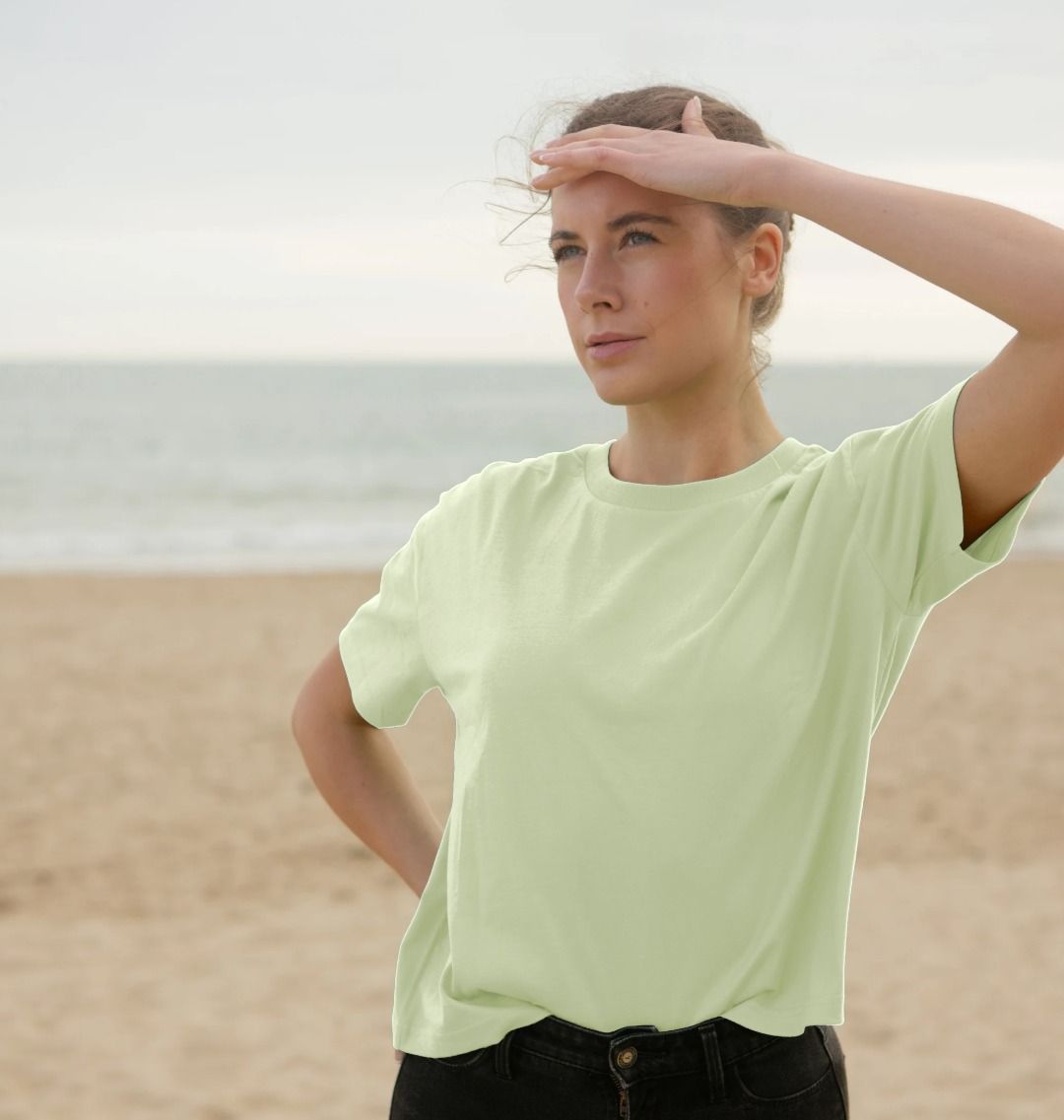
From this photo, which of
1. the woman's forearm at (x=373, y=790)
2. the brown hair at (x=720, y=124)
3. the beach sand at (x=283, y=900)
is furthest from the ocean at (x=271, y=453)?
the beach sand at (x=283, y=900)

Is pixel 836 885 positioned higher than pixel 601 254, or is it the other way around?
pixel 601 254

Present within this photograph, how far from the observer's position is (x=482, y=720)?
173 cm

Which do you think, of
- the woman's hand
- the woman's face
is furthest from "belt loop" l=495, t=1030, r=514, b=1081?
the woman's hand

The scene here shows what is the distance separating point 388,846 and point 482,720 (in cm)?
54

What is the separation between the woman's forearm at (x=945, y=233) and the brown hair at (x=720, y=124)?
0.51ft

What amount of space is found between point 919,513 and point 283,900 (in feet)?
18.6

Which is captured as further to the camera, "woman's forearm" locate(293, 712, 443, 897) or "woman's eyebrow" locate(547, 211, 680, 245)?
"woman's forearm" locate(293, 712, 443, 897)

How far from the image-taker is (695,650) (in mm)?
1622

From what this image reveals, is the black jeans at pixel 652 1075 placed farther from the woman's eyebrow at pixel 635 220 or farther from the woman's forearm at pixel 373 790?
the woman's eyebrow at pixel 635 220

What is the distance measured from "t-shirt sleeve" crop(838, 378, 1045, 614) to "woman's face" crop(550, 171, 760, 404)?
23 cm

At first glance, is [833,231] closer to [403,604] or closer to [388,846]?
[403,604]

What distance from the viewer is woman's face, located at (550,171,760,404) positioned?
67.8 inches

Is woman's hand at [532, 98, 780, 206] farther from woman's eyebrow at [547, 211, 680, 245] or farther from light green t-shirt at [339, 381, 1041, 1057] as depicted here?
light green t-shirt at [339, 381, 1041, 1057]

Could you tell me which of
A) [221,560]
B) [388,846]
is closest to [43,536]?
[221,560]
